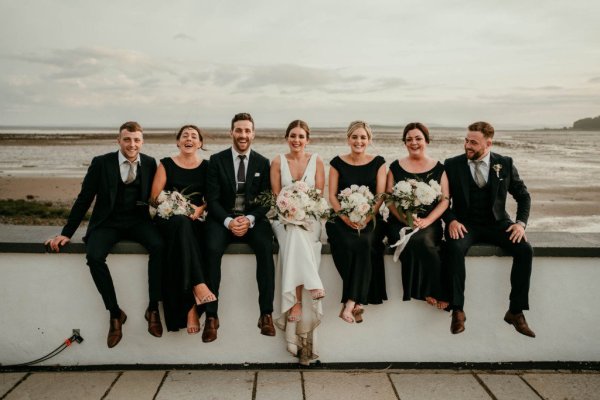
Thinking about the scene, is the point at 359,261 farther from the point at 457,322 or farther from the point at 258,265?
the point at 457,322

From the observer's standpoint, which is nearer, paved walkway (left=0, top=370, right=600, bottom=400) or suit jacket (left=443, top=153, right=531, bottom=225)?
paved walkway (left=0, top=370, right=600, bottom=400)

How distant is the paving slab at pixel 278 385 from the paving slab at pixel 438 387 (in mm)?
814

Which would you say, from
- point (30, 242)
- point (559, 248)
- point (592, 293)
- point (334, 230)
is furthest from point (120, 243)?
point (592, 293)

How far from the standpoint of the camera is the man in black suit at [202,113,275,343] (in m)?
4.46

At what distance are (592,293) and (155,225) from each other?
395cm

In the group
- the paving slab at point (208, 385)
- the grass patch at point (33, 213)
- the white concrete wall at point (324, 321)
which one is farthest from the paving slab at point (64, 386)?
the grass patch at point (33, 213)

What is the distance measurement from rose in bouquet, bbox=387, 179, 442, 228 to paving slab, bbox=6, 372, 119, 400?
2.89 meters

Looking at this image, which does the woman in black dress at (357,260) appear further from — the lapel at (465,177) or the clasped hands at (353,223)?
the lapel at (465,177)

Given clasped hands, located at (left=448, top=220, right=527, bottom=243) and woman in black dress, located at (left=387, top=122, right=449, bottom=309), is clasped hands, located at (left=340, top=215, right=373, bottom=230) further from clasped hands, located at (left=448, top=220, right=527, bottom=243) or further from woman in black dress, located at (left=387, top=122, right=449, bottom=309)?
clasped hands, located at (left=448, top=220, right=527, bottom=243)

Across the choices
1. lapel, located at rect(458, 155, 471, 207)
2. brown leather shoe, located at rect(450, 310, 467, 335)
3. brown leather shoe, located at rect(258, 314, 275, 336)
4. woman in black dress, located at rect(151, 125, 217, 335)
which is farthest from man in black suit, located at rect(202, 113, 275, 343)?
lapel, located at rect(458, 155, 471, 207)

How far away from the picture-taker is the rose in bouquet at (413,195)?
464cm

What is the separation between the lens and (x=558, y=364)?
4.72 m

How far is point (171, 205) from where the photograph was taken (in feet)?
15.3

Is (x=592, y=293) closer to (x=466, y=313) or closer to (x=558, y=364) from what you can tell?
(x=558, y=364)
